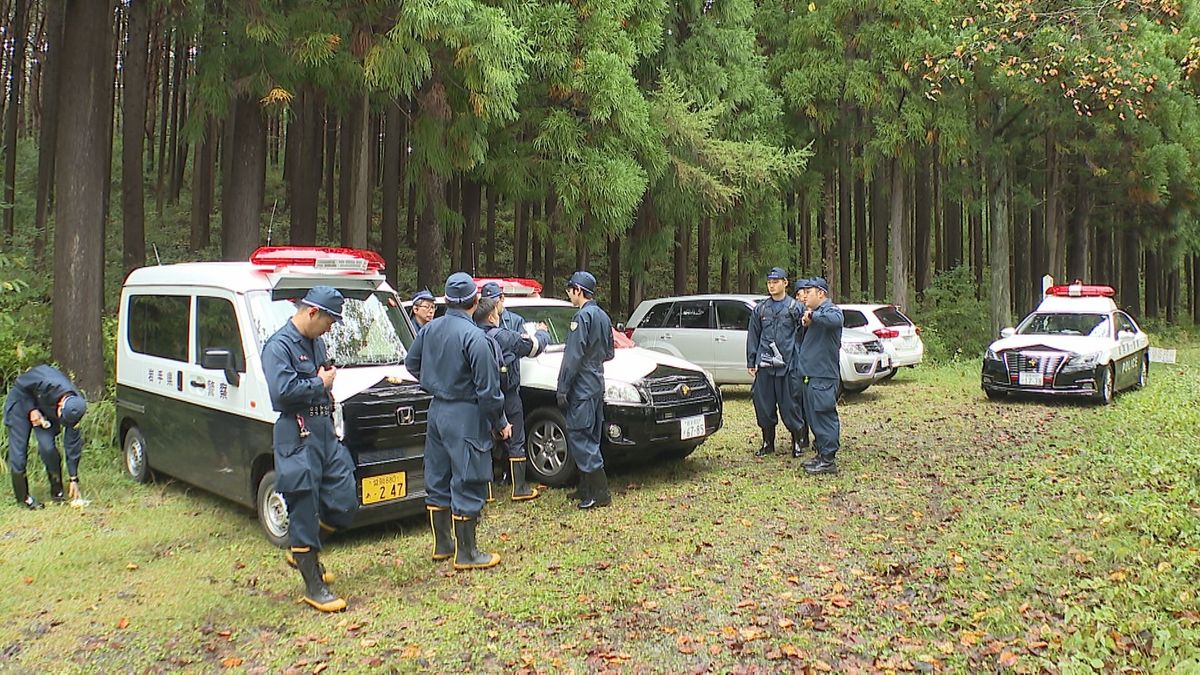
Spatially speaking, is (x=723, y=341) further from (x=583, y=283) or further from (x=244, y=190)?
(x=244, y=190)

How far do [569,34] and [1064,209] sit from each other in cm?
2081

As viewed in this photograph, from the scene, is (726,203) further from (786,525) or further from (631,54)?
(786,525)

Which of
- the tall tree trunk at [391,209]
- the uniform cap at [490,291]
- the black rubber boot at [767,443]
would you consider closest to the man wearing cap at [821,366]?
the black rubber boot at [767,443]

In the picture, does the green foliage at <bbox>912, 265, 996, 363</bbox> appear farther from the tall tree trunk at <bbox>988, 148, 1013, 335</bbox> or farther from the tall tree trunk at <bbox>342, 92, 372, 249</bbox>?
the tall tree trunk at <bbox>342, 92, 372, 249</bbox>

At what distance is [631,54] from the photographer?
45.0 ft

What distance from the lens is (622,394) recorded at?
285 inches

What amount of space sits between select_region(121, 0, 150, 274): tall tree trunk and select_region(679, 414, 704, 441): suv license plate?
11981mm

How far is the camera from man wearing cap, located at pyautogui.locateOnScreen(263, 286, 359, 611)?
450 centimetres

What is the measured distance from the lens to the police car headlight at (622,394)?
7218 mm

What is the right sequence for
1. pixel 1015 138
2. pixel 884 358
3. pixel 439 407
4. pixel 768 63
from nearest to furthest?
pixel 439 407, pixel 884 358, pixel 768 63, pixel 1015 138

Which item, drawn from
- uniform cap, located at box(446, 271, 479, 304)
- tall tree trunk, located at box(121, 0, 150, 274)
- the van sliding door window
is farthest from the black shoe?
tall tree trunk, located at box(121, 0, 150, 274)

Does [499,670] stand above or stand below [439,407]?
below

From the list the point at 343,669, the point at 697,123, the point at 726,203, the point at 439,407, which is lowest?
the point at 343,669

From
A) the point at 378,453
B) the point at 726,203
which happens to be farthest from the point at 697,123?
the point at 378,453
